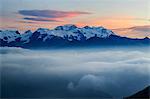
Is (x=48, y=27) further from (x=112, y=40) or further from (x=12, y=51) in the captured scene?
(x=112, y=40)

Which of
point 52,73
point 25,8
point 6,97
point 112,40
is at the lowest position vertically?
point 6,97

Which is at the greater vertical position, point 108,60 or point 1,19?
point 1,19

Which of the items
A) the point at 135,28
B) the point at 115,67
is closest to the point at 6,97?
→ the point at 115,67

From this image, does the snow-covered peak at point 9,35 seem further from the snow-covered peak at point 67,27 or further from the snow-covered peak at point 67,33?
the snow-covered peak at point 67,27

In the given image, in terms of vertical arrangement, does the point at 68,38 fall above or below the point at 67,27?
below

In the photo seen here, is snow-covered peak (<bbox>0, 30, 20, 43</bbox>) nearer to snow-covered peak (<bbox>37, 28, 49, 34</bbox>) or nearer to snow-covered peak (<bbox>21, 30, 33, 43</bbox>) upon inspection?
snow-covered peak (<bbox>21, 30, 33, 43</bbox>)

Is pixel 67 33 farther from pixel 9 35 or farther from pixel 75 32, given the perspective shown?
pixel 9 35

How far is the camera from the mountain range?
11.4ft

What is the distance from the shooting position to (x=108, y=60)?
137 inches

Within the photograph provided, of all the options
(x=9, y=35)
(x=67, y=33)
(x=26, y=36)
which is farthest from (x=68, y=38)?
(x=9, y=35)

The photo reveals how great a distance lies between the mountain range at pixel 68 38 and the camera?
3.48 metres

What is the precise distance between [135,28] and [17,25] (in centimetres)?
118

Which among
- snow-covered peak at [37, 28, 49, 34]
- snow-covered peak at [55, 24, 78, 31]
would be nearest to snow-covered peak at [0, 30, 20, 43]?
snow-covered peak at [37, 28, 49, 34]

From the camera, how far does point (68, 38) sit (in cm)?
352
